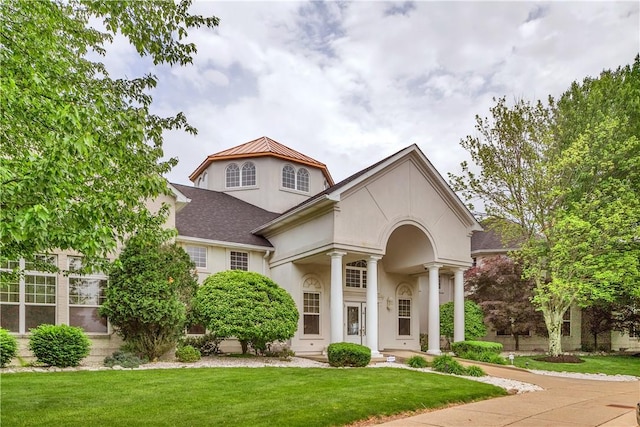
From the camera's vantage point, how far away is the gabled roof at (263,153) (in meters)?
25.0

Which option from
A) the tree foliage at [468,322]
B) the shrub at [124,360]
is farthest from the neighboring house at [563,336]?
the shrub at [124,360]

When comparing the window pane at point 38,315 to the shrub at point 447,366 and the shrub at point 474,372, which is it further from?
the shrub at point 474,372

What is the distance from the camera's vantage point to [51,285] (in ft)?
48.1

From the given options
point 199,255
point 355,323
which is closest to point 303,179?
point 355,323

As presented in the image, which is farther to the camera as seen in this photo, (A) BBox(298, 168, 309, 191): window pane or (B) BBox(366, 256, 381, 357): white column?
(A) BBox(298, 168, 309, 191): window pane

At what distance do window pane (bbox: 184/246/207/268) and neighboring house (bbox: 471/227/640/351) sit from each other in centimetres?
1454

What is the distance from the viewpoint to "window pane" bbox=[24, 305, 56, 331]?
14203 mm

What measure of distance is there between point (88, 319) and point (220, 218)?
24.4 ft

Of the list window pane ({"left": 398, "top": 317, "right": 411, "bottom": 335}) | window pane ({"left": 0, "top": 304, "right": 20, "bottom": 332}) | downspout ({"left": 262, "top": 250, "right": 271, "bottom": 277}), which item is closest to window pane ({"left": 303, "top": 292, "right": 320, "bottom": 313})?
downspout ({"left": 262, "top": 250, "right": 271, "bottom": 277})

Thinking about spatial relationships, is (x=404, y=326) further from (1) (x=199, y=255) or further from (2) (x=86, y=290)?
(2) (x=86, y=290)

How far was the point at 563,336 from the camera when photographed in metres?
27.0

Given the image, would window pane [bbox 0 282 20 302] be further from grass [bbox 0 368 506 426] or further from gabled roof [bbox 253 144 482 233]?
gabled roof [bbox 253 144 482 233]

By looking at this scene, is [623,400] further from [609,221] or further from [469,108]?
[469,108]

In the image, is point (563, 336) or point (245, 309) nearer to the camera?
point (245, 309)
